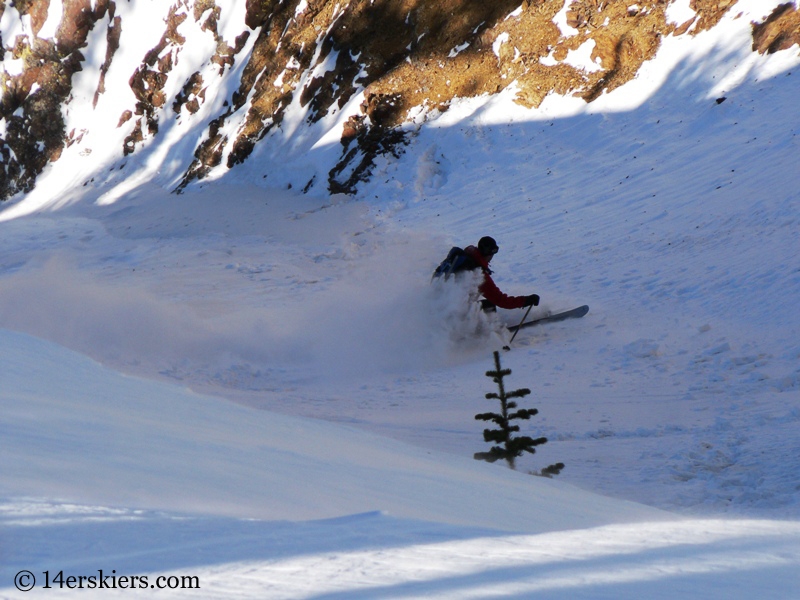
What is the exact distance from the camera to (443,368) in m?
9.38

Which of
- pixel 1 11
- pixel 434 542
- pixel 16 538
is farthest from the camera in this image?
pixel 1 11

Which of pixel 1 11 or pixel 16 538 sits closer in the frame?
pixel 16 538

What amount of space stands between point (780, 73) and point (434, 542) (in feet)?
57.7

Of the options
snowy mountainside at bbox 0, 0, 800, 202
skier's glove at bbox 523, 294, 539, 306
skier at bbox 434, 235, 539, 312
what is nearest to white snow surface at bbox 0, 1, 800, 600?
skier at bbox 434, 235, 539, 312

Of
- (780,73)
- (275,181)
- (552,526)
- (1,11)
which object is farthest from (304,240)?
(1,11)

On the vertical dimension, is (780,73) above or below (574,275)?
above

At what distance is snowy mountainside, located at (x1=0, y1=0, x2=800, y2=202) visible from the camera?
21719 mm

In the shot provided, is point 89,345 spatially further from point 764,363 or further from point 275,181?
point 275,181

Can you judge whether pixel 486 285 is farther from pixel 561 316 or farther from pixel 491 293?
pixel 561 316

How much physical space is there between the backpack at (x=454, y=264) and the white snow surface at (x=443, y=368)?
208 millimetres

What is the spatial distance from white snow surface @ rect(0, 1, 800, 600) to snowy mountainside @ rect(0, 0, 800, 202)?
82 centimetres

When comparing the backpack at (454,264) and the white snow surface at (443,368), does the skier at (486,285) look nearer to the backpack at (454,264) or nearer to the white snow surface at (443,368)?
the backpack at (454,264)

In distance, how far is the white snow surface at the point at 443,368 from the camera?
6.58 ft

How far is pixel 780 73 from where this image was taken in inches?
664
